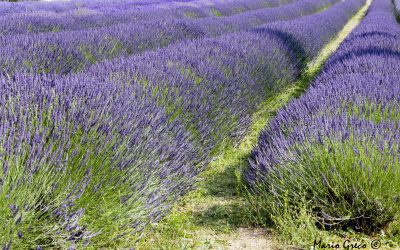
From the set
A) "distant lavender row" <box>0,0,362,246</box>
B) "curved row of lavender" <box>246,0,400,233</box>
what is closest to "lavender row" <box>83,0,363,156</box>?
"distant lavender row" <box>0,0,362,246</box>

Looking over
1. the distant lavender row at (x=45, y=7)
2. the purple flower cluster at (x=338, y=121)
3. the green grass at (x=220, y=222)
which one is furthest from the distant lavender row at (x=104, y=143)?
the distant lavender row at (x=45, y=7)

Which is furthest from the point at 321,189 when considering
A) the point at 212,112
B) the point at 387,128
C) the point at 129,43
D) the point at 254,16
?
the point at 254,16

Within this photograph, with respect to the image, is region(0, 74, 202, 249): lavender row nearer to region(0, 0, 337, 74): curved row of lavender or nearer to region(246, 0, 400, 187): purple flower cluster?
region(246, 0, 400, 187): purple flower cluster

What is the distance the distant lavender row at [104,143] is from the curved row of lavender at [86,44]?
0.76m

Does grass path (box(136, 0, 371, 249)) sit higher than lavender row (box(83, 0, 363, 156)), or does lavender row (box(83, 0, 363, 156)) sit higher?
lavender row (box(83, 0, 363, 156))

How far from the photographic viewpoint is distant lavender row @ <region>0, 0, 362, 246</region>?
1.71m

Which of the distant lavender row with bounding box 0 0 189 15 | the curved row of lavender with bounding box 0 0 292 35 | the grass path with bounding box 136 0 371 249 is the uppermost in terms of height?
the curved row of lavender with bounding box 0 0 292 35

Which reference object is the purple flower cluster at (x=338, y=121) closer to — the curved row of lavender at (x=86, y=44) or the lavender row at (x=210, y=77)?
the lavender row at (x=210, y=77)

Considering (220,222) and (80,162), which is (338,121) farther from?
(80,162)

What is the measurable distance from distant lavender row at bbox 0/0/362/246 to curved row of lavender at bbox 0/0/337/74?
755mm

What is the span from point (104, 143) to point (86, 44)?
321cm

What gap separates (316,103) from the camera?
319cm

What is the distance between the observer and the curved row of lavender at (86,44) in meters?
3.97

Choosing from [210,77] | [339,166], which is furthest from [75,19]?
[339,166]
